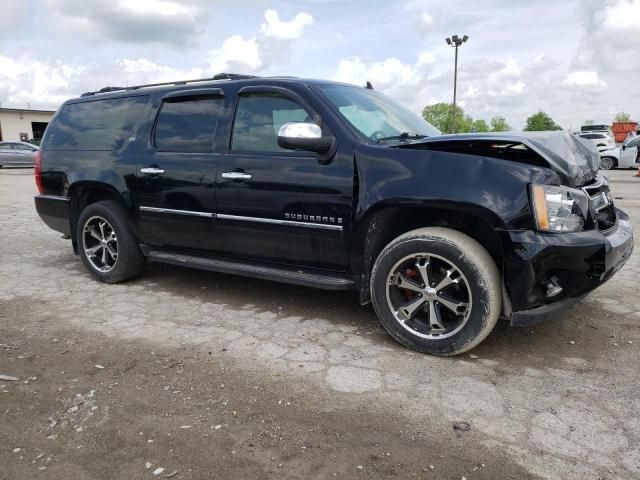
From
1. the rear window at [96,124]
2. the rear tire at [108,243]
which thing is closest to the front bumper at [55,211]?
the rear tire at [108,243]

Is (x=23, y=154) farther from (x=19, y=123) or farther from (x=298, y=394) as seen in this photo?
(x=298, y=394)

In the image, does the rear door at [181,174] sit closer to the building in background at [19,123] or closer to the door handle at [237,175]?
the door handle at [237,175]

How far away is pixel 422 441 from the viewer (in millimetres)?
2420

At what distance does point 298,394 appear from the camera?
9.39 feet

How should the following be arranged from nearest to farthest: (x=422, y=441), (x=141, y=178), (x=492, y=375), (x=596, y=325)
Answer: (x=422, y=441) → (x=492, y=375) → (x=596, y=325) → (x=141, y=178)

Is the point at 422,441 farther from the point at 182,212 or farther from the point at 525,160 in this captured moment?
the point at 182,212

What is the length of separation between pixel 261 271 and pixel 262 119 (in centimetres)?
118

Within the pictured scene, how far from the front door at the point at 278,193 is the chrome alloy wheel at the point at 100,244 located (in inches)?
59.6

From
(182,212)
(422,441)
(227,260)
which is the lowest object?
(422,441)

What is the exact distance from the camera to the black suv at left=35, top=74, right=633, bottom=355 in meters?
3.07

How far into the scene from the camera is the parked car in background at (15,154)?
80.3 ft

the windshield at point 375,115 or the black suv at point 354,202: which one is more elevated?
the windshield at point 375,115

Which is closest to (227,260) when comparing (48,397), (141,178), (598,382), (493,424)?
(141,178)

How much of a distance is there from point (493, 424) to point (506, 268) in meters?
0.94
